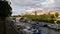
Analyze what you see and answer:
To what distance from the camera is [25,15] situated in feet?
8.84

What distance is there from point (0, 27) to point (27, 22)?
1733 mm

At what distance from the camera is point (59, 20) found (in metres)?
2.87

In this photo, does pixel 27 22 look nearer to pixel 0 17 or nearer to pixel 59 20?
pixel 59 20

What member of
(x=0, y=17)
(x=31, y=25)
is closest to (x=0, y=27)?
(x=0, y=17)

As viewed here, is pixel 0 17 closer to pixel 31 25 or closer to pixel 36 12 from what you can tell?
pixel 36 12

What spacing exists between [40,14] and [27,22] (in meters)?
0.39

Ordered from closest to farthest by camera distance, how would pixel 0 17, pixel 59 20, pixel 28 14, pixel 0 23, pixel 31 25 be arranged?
pixel 0 23 → pixel 0 17 → pixel 28 14 → pixel 59 20 → pixel 31 25

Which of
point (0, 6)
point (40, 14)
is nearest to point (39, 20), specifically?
point (40, 14)

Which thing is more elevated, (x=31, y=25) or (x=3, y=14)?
(x=3, y=14)

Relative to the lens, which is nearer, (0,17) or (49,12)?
(0,17)

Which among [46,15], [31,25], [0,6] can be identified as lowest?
[31,25]

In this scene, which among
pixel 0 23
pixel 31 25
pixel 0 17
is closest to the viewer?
pixel 0 23

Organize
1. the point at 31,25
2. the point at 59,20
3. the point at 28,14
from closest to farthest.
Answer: the point at 28,14, the point at 59,20, the point at 31,25

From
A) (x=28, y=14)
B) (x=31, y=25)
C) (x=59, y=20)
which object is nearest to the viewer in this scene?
(x=28, y=14)
